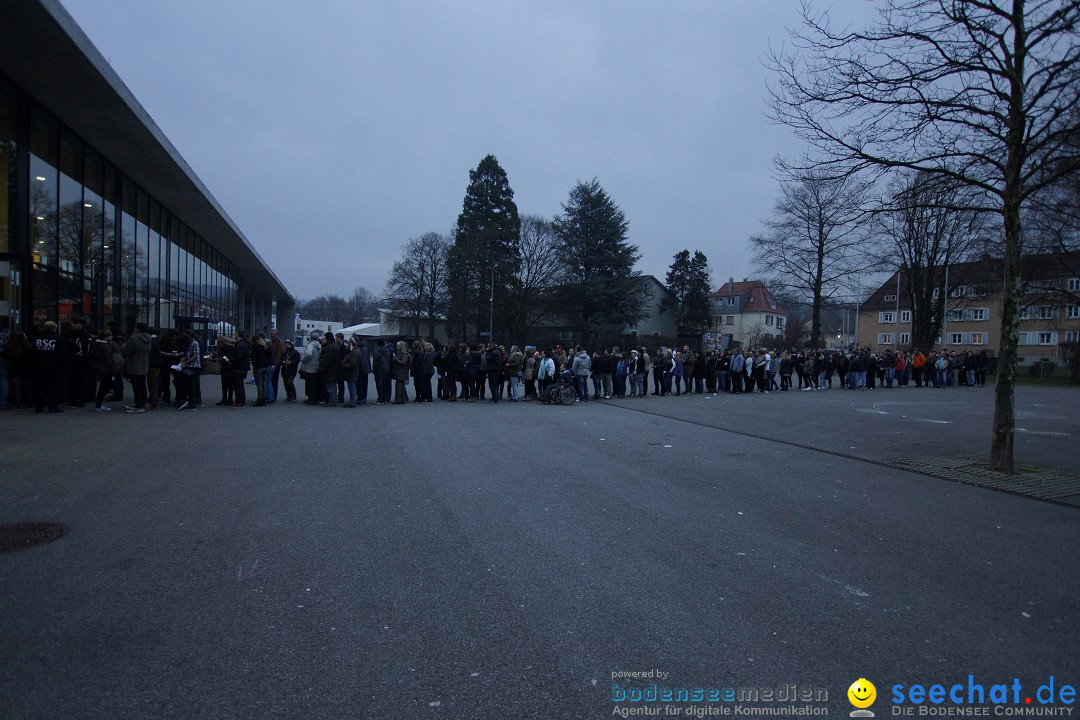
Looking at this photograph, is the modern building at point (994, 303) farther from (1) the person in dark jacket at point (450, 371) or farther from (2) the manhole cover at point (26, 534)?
(2) the manhole cover at point (26, 534)

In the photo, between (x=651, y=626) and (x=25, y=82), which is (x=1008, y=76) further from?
(x=25, y=82)

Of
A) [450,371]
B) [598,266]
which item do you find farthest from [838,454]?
[598,266]

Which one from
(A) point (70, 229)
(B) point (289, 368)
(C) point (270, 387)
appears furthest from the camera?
(B) point (289, 368)

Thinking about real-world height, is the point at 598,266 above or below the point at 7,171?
above

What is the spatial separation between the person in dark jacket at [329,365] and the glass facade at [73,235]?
5605mm

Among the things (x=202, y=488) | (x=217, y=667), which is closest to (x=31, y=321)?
(x=202, y=488)

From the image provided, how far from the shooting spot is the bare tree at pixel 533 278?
57.2 m

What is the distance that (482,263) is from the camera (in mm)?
56719

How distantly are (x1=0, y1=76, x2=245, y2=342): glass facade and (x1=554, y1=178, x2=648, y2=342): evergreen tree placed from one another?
117ft

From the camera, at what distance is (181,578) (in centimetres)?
444

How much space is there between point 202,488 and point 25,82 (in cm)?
1105

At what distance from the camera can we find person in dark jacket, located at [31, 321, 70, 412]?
1210 centimetres

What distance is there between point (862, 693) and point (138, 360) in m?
14.3

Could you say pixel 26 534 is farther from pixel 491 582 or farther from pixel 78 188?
pixel 78 188
